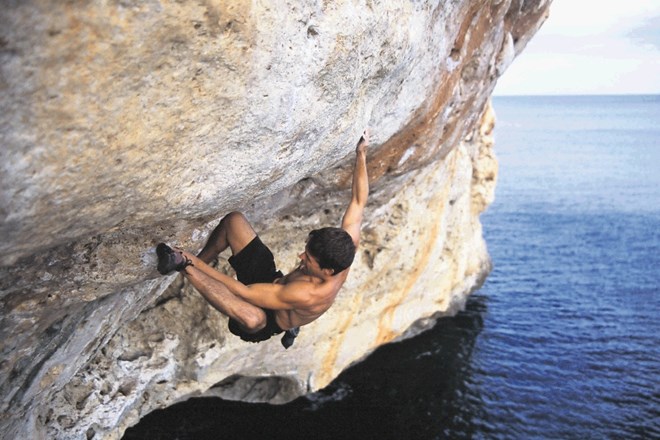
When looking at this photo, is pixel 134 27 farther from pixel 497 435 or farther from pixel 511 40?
pixel 497 435

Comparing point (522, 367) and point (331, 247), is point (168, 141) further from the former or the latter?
point (522, 367)

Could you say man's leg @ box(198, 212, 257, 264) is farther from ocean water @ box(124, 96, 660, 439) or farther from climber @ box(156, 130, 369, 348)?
ocean water @ box(124, 96, 660, 439)

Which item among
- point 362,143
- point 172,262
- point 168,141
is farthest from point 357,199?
point 168,141

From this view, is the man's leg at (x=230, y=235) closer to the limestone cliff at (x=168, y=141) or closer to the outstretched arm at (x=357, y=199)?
the limestone cliff at (x=168, y=141)

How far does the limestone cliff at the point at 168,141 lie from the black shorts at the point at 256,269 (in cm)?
52

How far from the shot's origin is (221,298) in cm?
612

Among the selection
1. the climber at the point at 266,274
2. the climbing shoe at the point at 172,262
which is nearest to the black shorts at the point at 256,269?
the climber at the point at 266,274

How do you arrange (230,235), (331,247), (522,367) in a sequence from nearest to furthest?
1. (331,247)
2. (230,235)
3. (522,367)

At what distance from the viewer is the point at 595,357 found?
18469mm

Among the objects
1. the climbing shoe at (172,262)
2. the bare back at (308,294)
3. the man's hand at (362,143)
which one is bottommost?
the bare back at (308,294)

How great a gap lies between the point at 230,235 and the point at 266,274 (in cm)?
62

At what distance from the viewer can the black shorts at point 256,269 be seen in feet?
21.7

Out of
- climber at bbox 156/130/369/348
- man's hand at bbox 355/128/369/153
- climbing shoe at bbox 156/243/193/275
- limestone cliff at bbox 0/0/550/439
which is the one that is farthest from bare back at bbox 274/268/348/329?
man's hand at bbox 355/128/369/153

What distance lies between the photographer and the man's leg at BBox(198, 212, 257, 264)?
6.55m
